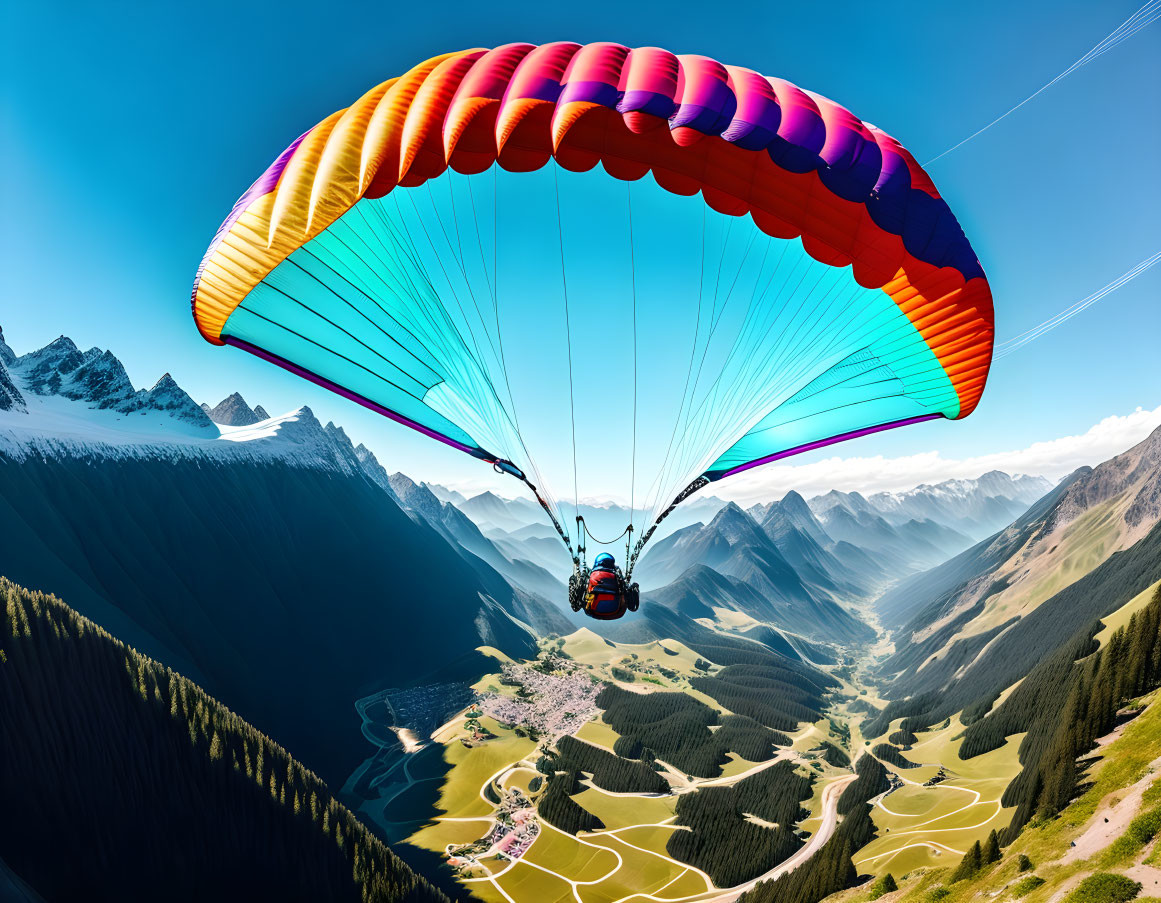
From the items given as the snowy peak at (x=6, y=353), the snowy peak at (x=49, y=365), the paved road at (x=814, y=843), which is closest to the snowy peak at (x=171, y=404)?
the snowy peak at (x=49, y=365)

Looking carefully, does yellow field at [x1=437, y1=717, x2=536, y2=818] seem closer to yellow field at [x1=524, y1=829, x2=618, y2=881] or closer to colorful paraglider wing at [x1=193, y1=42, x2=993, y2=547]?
yellow field at [x1=524, y1=829, x2=618, y2=881]

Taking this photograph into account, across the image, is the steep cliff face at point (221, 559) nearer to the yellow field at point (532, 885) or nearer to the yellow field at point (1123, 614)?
the yellow field at point (532, 885)

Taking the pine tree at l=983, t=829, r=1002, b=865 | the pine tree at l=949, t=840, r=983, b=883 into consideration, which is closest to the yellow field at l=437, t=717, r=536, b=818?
the pine tree at l=949, t=840, r=983, b=883

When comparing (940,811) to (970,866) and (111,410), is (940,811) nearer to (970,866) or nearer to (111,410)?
(970,866)

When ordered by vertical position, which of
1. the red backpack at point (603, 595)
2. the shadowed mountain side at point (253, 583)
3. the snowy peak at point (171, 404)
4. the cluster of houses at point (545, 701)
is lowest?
the cluster of houses at point (545, 701)

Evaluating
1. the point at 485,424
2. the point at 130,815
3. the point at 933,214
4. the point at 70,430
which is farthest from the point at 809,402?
the point at 70,430
